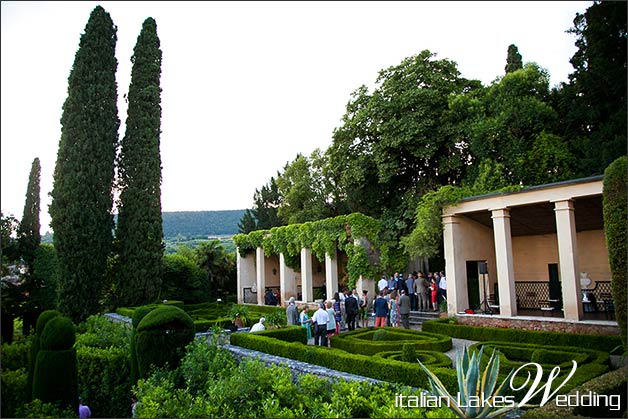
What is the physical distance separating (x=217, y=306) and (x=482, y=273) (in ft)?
55.0

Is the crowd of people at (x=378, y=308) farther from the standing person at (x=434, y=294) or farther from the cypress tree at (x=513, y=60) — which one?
the cypress tree at (x=513, y=60)

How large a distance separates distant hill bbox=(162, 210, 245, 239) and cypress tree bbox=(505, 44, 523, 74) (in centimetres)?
5964

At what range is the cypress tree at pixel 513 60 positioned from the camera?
25.1m

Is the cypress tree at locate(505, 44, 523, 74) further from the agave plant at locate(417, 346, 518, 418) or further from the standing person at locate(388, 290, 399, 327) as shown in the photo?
the agave plant at locate(417, 346, 518, 418)

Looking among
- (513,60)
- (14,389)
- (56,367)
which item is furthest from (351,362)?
(513,60)

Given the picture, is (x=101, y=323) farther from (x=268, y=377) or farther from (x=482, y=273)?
(x=482, y=273)

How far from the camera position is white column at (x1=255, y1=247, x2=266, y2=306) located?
28.4 m

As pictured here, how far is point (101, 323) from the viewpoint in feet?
60.9

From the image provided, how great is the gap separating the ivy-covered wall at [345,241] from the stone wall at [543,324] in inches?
228

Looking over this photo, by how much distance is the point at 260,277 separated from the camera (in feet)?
93.3

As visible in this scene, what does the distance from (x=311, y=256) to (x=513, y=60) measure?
15843 mm

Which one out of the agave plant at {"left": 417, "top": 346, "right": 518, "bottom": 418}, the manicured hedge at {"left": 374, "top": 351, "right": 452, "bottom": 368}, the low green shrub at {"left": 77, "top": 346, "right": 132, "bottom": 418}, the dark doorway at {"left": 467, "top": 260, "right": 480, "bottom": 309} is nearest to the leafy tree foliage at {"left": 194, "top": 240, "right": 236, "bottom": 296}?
the low green shrub at {"left": 77, "top": 346, "right": 132, "bottom": 418}

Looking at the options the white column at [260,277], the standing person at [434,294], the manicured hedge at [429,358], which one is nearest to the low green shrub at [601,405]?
the manicured hedge at [429,358]

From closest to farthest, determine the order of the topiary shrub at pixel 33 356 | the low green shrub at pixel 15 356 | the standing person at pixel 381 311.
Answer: the topiary shrub at pixel 33 356 < the low green shrub at pixel 15 356 < the standing person at pixel 381 311
